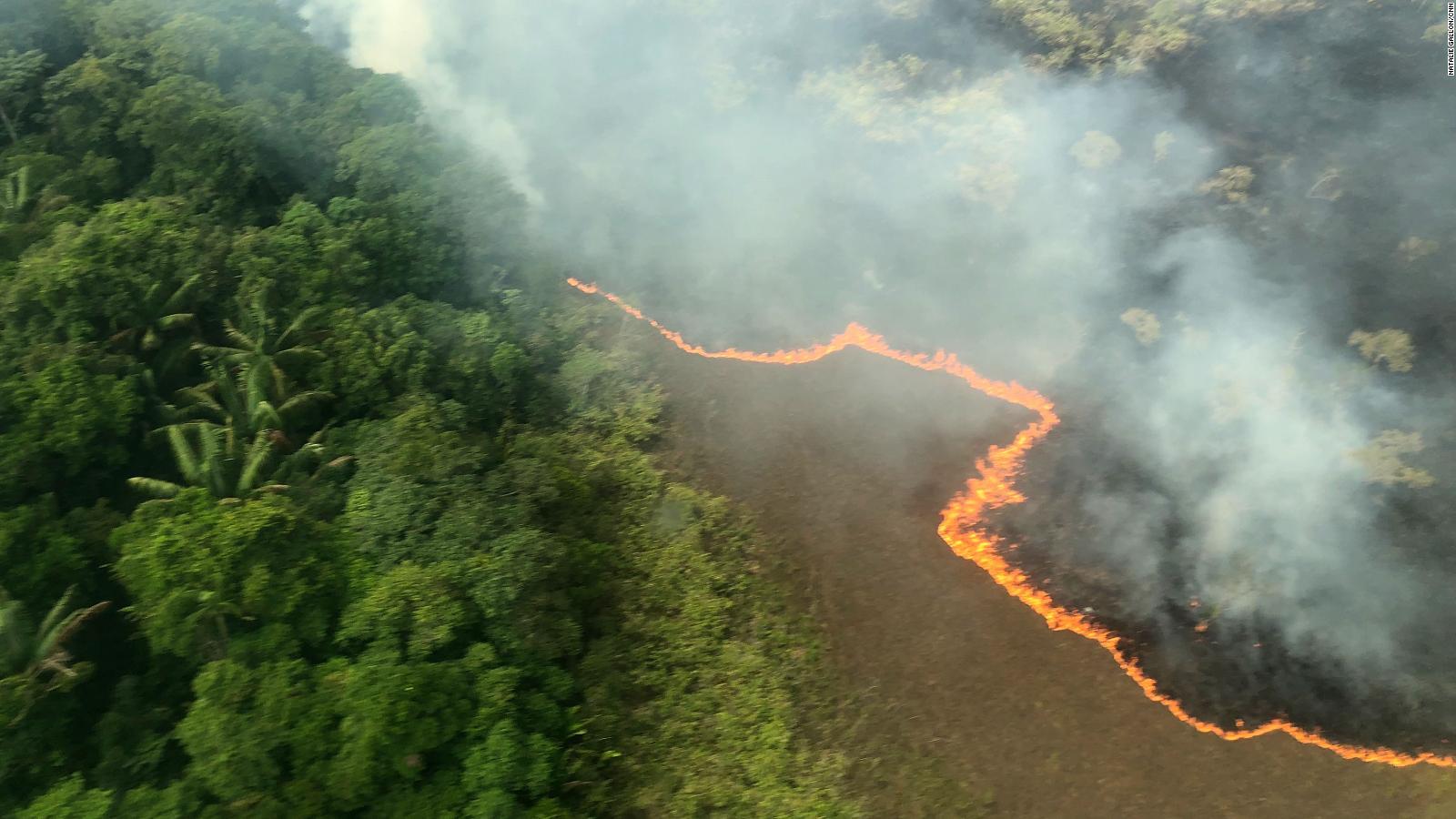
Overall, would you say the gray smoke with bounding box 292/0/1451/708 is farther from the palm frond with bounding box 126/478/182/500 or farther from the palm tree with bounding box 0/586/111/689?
the palm tree with bounding box 0/586/111/689

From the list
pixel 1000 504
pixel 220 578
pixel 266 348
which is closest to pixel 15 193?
pixel 266 348

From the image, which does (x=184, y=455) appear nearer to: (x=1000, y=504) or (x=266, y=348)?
(x=266, y=348)

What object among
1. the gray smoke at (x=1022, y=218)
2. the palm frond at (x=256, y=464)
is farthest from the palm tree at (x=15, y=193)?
the gray smoke at (x=1022, y=218)

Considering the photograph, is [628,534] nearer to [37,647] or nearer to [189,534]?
[189,534]

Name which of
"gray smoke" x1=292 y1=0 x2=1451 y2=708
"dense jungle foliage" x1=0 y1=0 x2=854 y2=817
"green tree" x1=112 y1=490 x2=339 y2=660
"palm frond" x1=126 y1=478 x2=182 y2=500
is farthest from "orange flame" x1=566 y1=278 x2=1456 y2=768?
"palm frond" x1=126 y1=478 x2=182 y2=500

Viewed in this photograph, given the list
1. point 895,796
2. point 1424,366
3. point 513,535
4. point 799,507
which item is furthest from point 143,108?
point 1424,366

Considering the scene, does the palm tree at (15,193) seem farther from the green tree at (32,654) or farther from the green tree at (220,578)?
A: the green tree at (32,654)

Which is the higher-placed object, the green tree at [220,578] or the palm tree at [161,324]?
the palm tree at [161,324]
